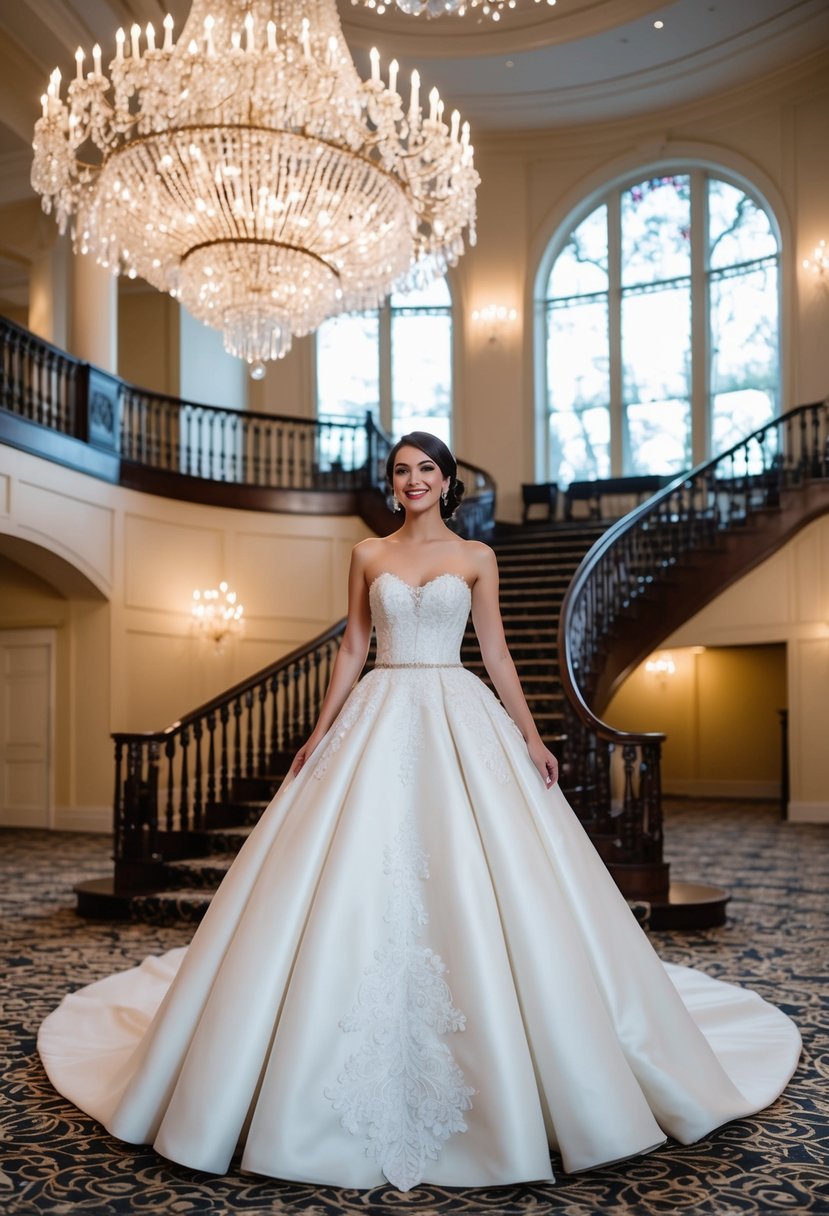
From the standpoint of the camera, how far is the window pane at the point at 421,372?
16.0m

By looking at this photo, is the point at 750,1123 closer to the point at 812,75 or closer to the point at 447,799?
the point at 447,799

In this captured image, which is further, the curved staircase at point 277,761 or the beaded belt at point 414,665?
the curved staircase at point 277,761

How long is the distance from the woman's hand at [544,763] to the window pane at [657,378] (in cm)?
1241

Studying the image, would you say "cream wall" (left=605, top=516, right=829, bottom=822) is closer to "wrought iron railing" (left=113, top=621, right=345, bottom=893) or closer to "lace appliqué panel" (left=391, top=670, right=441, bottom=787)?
"wrought iron railing" (left=113, top=621, right=345, bottom=893)

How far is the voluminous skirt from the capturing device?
8.07ft

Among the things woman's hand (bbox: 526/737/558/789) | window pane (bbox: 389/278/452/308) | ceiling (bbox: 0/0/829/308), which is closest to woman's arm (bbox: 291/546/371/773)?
woman's hand (bbox: 526/737/558/789)

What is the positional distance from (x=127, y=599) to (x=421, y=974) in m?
9.12

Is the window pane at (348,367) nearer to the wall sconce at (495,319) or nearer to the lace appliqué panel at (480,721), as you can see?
the wall sconce at (495,319)

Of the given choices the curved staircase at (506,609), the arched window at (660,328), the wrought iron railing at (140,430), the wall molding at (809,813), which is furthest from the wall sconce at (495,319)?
the wall molding at (809,813)

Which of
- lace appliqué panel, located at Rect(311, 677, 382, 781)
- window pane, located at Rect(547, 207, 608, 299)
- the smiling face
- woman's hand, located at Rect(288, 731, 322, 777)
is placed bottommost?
woman's hand, located at Rect(288, 731, 322, 777)

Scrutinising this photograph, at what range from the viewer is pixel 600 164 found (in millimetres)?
15242

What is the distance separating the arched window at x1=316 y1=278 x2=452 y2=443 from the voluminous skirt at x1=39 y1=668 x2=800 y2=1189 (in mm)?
13314

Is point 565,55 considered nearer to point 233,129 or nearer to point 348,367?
point 348,367

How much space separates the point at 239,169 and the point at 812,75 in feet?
30.4
